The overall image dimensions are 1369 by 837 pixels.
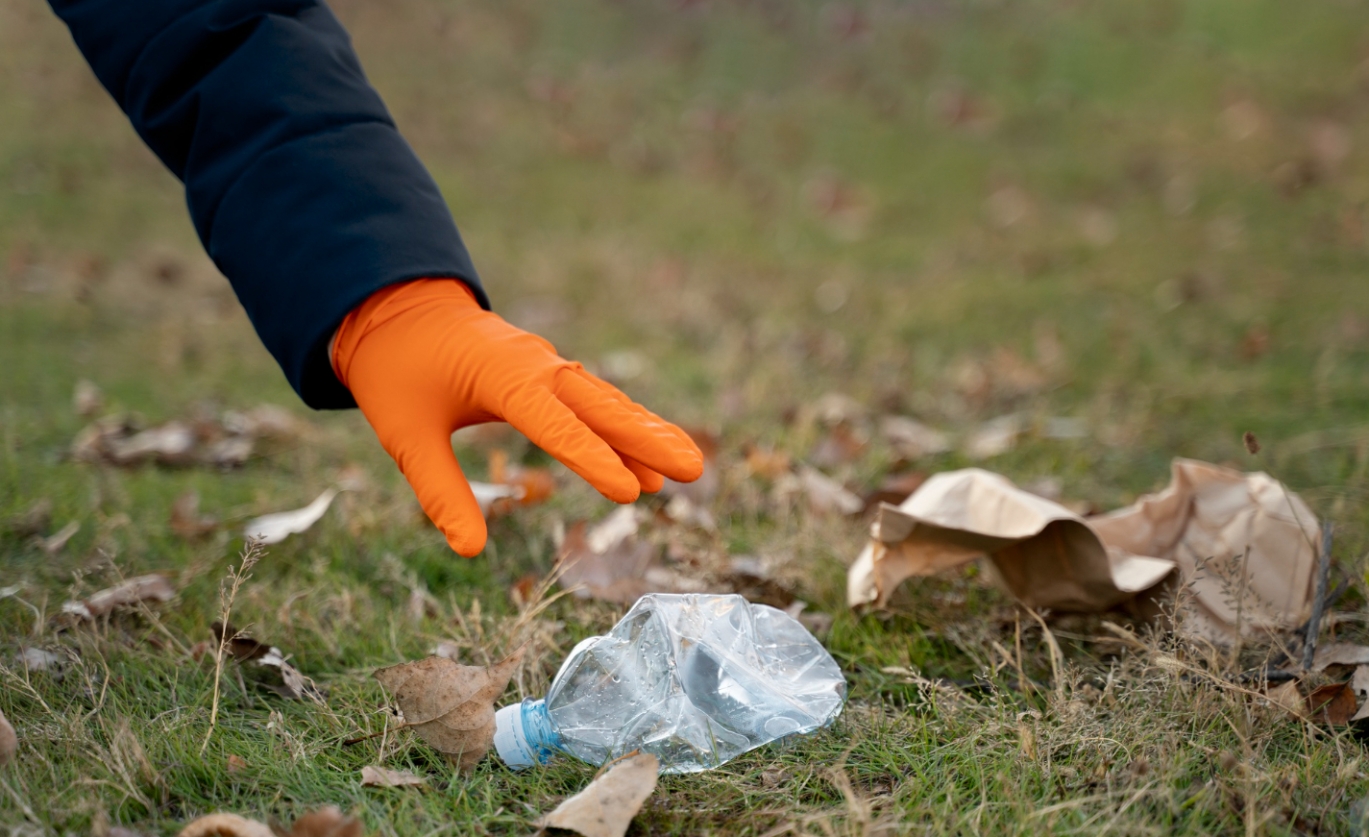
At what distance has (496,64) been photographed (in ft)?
24.3

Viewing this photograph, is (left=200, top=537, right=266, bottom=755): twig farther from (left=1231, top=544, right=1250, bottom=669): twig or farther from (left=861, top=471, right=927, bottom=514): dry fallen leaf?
(left=1231, top=544, right=1250, bottom=669): twig

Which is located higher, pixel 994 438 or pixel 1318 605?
pixel 1318 605

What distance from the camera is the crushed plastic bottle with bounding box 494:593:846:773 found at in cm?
133

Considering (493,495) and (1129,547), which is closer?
(1129,547)

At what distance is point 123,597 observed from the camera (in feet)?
5.49

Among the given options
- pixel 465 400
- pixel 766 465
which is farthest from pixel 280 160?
pixel 766 465

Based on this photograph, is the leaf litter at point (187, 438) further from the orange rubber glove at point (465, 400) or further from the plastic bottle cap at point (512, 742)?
the plastic bottle cap at point (512, 742)

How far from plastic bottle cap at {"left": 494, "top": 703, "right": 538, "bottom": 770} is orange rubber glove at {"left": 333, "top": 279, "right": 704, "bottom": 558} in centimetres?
25

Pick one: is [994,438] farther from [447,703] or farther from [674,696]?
[447,703]

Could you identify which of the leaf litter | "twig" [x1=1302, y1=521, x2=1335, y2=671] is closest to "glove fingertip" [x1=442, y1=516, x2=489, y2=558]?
"twig" [x1=1302, y1=521, x2=1335, y2=671]

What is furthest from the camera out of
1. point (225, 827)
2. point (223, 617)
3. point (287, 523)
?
point (287, 523)

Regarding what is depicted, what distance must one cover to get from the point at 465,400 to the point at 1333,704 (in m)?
1.37

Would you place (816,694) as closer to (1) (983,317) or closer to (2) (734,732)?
(2) (734,732)

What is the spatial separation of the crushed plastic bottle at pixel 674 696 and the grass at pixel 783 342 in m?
0.04
